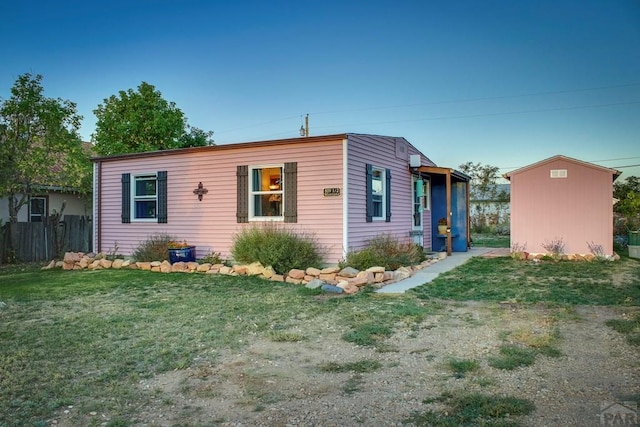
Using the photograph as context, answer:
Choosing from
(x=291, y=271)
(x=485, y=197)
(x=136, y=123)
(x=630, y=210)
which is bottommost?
(x=291, y=271)

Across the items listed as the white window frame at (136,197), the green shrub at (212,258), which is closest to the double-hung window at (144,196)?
the white window frame at (136,197)

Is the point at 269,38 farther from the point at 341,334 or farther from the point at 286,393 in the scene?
the point at 286,393

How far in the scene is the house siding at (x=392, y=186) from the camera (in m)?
9.60

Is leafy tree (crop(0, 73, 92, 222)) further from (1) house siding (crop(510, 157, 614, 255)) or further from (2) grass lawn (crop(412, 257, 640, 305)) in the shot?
(1) house siding (crop(510, 157, 614, 255))

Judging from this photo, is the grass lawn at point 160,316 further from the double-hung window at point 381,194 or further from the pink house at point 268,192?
the double-hung window at point 381,194

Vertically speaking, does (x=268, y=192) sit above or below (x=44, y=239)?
above

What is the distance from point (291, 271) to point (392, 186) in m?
4.27

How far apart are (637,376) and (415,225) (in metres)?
9.65

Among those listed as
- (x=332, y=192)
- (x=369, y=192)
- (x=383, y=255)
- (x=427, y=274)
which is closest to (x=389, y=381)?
(x=427, y=274)

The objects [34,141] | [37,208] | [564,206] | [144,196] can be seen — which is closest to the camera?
[564,206]

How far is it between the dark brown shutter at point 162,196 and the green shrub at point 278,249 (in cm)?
296

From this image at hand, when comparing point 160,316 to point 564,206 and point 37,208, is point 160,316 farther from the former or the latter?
point 37,208

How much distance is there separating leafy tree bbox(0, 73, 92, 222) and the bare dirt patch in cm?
1068

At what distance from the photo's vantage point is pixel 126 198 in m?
12.1
